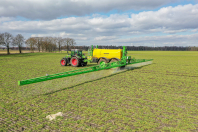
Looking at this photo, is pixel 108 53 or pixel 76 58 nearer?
pixel 108 53

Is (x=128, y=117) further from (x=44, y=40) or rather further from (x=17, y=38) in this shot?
(x=44, y=40)

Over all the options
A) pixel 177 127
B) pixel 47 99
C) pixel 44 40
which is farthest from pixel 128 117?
pixel 44 40

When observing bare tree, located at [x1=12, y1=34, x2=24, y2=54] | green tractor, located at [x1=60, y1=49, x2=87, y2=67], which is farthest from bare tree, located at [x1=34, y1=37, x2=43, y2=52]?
green tractor, located at [x1=60, y1=49, x2=87, y2=67]

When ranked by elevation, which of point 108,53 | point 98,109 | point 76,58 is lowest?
point 98,109

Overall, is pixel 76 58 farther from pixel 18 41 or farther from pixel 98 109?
pixel 18 41

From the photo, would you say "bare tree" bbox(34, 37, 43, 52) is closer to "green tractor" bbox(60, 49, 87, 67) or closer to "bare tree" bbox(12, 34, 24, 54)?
"bare tree" bbox(12, 34, 24, 54)

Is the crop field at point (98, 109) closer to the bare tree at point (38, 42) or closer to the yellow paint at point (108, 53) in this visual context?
the yellow paint at point (108, 53)

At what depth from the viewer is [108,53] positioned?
616 inches

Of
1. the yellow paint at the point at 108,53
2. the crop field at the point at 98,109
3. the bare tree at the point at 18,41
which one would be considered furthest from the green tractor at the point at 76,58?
the bare tree at the point at 18,41

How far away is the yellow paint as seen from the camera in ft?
49.6

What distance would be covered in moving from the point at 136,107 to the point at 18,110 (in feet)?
14.6

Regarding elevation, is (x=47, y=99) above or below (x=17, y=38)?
below

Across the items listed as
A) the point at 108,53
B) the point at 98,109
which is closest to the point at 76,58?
the point at 108,53

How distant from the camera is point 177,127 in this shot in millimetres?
4062
